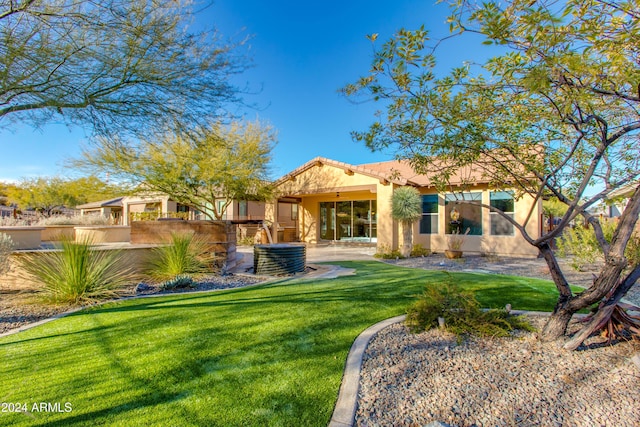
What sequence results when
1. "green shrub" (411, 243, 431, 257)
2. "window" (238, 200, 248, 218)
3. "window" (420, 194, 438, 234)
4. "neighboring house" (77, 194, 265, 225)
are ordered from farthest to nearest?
1. "window" (238, 200, 248, 218)
2. "neighboring house" (77, 194, 265, 225)
3. "window" (420, 194, 438, 234)
4. "green shrub" (411, 243, 431, 257)

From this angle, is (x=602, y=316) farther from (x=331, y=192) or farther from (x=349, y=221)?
(x=349, y=221)

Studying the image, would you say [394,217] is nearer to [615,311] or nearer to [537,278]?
[537,278]

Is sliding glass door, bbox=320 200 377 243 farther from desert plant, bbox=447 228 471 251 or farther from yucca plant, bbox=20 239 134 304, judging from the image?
yucca plant, bbox=20 239 134 304

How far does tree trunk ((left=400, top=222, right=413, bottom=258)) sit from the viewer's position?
43.2 feet

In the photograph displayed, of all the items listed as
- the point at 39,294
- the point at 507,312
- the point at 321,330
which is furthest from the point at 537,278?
the point at 39,294

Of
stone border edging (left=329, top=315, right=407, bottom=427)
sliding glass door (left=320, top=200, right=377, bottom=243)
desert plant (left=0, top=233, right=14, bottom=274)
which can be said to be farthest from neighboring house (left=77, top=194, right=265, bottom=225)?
stone border edging (left=329, top=315, right=407, bottom=427)

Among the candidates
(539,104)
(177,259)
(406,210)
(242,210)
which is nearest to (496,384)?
(539,104)

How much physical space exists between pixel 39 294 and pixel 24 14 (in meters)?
4.52

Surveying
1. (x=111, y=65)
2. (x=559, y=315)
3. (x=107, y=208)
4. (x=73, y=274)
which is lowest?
(x=559, y=315)

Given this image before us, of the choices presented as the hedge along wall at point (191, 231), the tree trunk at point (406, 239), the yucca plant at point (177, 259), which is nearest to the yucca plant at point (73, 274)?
the yucca plant at point (177, 259)

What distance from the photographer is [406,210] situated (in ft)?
42.2

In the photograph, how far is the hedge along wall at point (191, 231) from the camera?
920 cm

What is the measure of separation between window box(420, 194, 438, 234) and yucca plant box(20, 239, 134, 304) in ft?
41.6

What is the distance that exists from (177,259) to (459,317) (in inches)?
259
